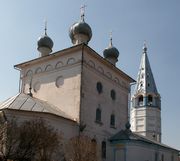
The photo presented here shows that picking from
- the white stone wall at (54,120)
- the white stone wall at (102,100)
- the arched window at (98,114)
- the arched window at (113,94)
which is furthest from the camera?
the arched window at (113,94)

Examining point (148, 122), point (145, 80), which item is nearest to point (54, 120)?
point (148, 122)

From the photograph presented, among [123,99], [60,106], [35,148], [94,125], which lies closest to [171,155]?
[123,99]

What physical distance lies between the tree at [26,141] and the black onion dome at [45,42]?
482 inches

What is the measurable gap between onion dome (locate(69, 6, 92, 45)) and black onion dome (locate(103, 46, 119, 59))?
3393 millimetres

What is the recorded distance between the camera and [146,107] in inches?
1665

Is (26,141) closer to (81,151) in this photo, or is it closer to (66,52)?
(81,151)

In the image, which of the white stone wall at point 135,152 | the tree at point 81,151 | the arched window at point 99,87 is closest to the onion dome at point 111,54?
the arched window at point 99,87

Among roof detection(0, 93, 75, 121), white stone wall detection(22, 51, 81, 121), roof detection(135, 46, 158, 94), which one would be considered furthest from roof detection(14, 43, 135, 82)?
roof detection(135, 46, 158, 94)

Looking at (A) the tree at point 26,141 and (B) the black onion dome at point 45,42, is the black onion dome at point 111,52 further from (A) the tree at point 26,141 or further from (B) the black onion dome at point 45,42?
(A) the tree at point 26,141

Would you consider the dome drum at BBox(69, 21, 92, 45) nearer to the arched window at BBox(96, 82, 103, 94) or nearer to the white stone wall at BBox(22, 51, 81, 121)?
the white stone wall at BBox(22, 51, 81, 121)

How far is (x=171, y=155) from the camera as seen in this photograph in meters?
28.7

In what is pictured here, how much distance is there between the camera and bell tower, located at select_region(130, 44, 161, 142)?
41.5 metres

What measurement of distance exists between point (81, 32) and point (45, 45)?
3977mm

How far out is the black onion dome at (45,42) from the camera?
2742cm
